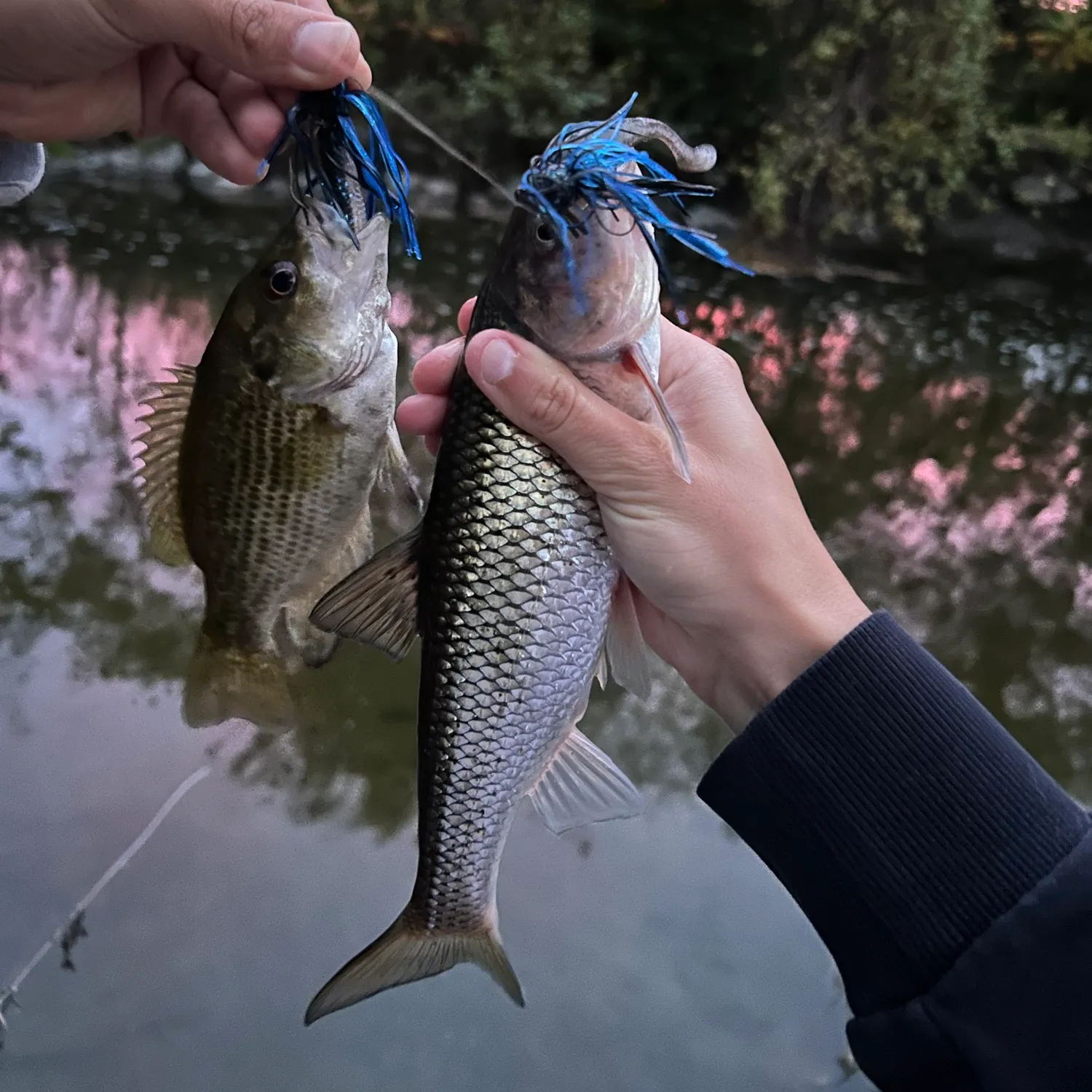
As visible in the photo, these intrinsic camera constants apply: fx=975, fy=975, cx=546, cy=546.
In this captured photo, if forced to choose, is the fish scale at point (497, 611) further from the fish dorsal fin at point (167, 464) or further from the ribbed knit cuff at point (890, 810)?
the fish dorsal fin at point (167, 464)

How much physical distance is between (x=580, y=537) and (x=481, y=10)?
56.9ft

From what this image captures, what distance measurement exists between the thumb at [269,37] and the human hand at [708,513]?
0.47 metres

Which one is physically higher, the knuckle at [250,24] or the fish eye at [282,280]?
the knuckle at [250,24]

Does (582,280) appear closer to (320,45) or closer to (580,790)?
(320,45)

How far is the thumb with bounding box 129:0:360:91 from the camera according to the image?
1485 mm

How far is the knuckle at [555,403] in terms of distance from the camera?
4.93 feet

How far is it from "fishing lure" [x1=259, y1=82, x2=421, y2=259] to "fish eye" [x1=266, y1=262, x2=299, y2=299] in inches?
4.5

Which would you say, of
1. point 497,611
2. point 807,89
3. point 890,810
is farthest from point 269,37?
point 807,89

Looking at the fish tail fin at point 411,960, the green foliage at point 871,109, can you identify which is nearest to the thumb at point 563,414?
the fish tail fin at point 411,960

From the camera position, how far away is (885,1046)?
1425mm

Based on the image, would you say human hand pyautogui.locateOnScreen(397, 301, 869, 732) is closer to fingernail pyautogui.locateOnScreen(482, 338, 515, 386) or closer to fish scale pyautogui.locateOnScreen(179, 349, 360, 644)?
fingernail pyautogui.locateOnScreen(482, 338, 515, 386)

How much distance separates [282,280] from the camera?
1595 mm

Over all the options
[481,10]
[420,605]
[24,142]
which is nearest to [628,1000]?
[420,605]

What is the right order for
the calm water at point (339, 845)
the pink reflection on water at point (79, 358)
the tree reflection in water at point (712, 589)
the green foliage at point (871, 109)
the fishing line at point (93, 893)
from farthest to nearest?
1. the green foliage at point (871, 109)
2. the pink reflection on water at point (79, 358)
3. the tree reflection in water at point (712, 589)
4. the calm water at point (339, 845)
5. the fishing line at point (93, 893)
